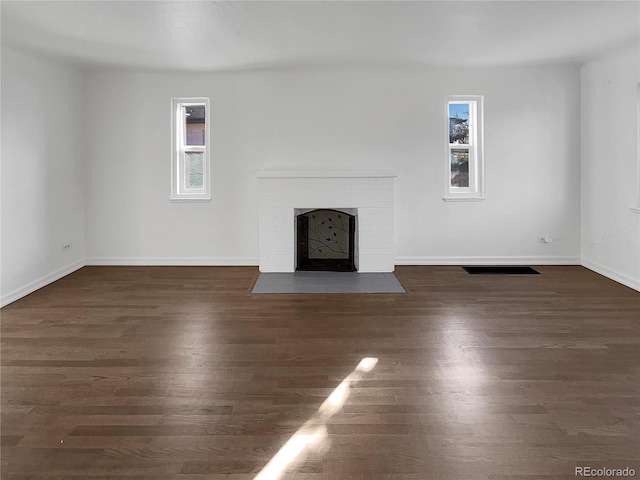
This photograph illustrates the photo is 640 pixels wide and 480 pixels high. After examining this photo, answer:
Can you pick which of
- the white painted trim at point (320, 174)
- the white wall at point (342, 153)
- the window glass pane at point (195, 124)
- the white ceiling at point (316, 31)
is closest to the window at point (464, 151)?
the white wall at point (342, 153)

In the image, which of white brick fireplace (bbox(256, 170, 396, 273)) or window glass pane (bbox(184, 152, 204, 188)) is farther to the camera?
window glass pane (bbox(184, 152, 204, 188))

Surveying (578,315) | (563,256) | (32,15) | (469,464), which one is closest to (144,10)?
(32,15)

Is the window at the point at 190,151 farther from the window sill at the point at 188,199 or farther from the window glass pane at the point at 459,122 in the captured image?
the window glass pane at the point at 459,122

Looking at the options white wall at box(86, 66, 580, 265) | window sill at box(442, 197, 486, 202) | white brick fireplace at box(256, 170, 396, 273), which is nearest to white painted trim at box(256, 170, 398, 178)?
white brick fireplace at box(256, 170, 396, 273)

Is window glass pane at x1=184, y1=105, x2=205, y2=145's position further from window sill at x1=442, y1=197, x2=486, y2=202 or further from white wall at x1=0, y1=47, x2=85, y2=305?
window sill at x1=442, y1=197, x2=486, y2=202

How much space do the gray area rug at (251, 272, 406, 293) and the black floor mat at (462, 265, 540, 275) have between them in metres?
1.04

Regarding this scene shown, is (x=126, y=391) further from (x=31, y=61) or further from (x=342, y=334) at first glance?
(x=31, y=61)

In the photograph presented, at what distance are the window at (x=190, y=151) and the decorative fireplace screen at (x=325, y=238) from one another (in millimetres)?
1362

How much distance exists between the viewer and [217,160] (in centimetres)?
618

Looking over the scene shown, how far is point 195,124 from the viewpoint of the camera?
6332 mm

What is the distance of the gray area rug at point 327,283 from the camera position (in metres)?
4.93

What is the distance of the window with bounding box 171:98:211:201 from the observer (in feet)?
20.4

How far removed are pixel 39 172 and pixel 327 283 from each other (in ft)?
11.0

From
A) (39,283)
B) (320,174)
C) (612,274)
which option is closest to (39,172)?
(39,283)
